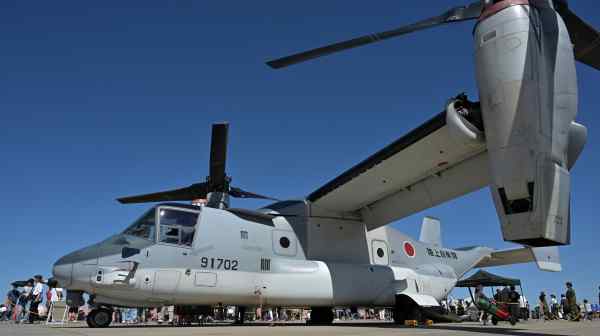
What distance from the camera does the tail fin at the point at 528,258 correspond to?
13125mm

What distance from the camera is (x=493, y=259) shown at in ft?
55.7

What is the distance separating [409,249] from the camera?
585 inches

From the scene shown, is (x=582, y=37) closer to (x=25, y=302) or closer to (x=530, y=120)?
(x=530, y=120)

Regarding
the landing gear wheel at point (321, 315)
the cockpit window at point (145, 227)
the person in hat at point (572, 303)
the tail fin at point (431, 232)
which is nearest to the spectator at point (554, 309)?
the person in hat at point (572, 303)

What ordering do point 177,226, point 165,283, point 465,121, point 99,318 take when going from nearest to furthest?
point 465,121
point 99,318
point 165,283
point 177,226

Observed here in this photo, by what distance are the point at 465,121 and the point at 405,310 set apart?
6.36 metres

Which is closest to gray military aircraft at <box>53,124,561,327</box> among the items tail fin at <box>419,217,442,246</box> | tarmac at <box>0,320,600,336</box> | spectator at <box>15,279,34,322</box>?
tarmac at <box>0,320,600,336</box>

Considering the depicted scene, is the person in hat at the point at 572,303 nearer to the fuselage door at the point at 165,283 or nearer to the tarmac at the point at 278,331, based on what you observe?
the tarmac at the point at 278,331

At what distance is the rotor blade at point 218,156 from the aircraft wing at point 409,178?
3971 millimetres

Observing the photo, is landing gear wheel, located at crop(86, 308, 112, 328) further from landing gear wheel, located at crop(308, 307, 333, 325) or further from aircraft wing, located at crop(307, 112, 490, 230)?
aircraft wing, located at crop(307, 112, 490, 230)

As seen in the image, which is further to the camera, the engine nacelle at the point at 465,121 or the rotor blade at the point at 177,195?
the rotor blade at the point at 177,195

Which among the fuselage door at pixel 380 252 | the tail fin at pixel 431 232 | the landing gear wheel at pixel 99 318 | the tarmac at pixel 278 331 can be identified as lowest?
the tarmac at pixel 278 331

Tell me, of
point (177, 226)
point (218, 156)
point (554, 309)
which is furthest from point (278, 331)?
point (554, 309)

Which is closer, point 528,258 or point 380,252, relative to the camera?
point 380,252
